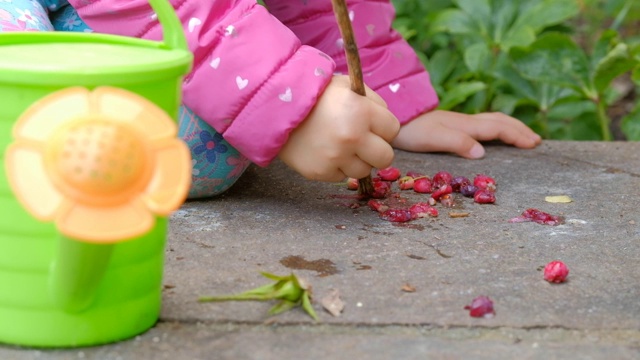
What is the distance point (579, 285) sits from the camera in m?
1.25

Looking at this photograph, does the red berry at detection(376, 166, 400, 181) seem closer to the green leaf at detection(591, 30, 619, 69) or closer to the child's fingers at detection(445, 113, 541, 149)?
the child's fingers at detection(445, 113, 541, 149)

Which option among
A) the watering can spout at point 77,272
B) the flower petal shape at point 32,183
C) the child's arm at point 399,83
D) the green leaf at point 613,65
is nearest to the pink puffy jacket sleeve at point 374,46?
the child's arm at point 399,83

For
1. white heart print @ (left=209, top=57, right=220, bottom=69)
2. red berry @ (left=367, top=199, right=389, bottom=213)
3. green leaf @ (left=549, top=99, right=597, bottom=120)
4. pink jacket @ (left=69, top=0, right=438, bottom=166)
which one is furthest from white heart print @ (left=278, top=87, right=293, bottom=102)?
green leaf @ (left=549, top=99, right=597, bottom=120)

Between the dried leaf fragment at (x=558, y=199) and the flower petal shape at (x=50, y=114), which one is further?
the dried leaf fragment at (x=558, y=199)

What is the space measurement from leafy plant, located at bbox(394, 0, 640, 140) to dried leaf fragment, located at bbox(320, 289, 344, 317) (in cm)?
121

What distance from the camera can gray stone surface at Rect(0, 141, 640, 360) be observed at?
1065 millimetres

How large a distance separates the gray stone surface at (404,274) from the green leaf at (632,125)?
0.50m

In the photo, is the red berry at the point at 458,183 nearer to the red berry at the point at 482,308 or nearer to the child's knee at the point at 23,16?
the red berry at the point at 482,308

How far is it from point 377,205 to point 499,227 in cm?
20

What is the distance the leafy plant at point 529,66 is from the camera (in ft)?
7.48

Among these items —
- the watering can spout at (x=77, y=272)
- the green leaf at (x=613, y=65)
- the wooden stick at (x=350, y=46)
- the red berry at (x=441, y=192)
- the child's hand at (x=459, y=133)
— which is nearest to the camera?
the watering can spout at (x=77, y=272)

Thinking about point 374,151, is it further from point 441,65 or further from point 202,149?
point 441,65

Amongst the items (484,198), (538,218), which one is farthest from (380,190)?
(538,218)

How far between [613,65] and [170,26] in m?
1.41
